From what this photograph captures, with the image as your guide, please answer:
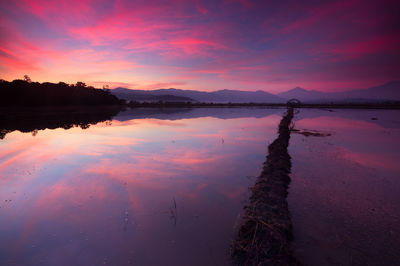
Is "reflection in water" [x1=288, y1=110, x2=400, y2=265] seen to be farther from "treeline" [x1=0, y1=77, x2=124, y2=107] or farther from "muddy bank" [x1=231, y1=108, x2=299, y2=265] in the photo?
"treeline" [x1=0, y1=77, x2=124, y2=107]

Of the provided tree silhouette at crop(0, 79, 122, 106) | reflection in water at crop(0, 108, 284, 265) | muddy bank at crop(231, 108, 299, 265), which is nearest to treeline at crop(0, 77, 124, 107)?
tree silhouette at crop(0, 79, 122, 106)

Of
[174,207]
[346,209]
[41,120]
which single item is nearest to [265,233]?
[174,207]

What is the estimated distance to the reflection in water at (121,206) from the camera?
17.8 ft

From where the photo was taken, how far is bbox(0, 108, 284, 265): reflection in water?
542cm

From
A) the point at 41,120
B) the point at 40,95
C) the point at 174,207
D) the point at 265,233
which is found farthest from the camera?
the point at 40,95

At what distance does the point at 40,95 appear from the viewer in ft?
243

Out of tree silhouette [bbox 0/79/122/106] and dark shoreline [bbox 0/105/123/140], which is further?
tree silhouette [bbox 0/79/122/106]

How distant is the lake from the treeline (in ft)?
237

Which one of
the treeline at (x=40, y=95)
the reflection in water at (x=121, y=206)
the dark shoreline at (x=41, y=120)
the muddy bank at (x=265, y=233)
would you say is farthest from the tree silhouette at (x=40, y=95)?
the muddy bank at (x=265, y=233)

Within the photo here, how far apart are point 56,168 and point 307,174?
49.5ft

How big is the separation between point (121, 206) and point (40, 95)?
293ft

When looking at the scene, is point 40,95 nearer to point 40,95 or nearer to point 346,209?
point 40,95

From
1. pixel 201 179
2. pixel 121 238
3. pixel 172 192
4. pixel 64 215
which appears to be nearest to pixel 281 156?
pixel 201 179

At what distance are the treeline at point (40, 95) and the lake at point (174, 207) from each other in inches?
2847
